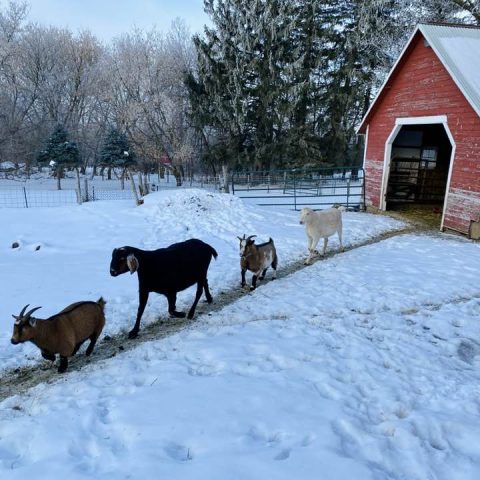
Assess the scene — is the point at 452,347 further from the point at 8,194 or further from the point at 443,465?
the point at 8,194

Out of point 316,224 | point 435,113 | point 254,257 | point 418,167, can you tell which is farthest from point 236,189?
point 254,257

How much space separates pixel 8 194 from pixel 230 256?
20.0 metres

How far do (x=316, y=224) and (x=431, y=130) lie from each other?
9654mm

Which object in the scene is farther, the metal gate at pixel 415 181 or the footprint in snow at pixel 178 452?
the metal gate at pixel 415 181

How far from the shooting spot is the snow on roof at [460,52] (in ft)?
35.0

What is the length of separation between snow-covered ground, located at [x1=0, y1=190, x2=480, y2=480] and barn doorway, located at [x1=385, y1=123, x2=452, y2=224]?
321 inches

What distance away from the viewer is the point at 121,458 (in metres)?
2.92

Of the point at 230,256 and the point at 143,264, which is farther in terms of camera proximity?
the point at 230,256

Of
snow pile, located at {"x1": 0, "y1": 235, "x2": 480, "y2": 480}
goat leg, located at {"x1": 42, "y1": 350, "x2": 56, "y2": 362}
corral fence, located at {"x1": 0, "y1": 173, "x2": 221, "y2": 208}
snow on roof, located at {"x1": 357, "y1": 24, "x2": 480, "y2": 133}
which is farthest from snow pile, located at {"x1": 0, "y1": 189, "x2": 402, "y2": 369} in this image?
corral fence, located at {"x1": 0, "y1": 173, "x2": 221, "y2": 208}

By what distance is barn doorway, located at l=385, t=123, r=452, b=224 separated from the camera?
15.6m

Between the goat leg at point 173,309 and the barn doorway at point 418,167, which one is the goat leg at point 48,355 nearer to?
the goat leg at point 173,309

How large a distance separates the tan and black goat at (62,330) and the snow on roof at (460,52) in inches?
414

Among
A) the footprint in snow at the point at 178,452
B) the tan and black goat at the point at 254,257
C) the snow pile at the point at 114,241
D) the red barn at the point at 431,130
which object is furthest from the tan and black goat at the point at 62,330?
the red barn at the point at 431,130

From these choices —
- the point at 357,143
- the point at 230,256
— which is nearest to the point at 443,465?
the point at 230,256
